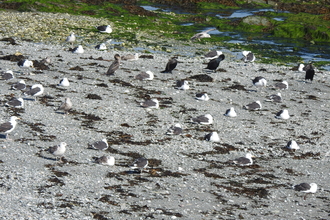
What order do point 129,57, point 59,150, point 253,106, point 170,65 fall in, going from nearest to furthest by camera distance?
1. point 59,150
2. point 253,106
3. point 170,65
4. point 129,57

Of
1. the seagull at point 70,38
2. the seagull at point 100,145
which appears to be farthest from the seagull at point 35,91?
the seagull at point 70,38

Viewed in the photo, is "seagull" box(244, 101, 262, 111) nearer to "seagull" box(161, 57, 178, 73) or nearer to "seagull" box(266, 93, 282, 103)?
"seagull" box(266, 93, 282, 103)

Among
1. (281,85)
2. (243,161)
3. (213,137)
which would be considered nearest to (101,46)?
(281,85)

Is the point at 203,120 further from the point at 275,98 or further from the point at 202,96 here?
the point at 275,98

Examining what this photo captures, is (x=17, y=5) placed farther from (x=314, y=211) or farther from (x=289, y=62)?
(x=314, y=211)

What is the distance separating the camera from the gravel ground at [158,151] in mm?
10461

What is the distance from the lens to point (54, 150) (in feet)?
40.5

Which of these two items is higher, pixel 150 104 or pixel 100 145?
pixel 100 145

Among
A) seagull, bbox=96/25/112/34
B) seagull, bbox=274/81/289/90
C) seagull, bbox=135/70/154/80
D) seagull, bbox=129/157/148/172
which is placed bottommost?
seagull, bbox=96/25/112/34

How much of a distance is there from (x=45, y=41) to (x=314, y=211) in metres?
22.1

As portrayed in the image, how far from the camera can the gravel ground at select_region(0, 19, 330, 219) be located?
1046 cm

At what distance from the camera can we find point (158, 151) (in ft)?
46.3

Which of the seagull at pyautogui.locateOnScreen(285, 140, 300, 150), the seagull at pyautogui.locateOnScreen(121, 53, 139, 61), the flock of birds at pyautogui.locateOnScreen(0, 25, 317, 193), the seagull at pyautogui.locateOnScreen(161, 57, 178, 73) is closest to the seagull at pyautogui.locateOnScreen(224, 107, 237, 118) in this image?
the flock of birds at pyautogui.locateOnScreen(0, 25, 317, 193)

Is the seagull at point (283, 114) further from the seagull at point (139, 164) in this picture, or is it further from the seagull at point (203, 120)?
the seagull at point (139, 164)
